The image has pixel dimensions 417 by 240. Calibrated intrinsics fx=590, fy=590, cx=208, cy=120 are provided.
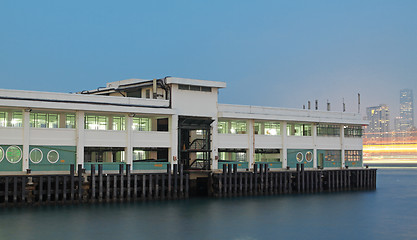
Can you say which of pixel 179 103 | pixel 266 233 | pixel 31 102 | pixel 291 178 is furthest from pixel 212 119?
pixel 266 233

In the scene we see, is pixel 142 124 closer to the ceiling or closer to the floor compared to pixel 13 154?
closer to the ceiling

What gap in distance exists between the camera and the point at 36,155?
188 ft

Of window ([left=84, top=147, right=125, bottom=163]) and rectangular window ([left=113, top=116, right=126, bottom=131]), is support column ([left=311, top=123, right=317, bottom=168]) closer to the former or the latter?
window ([left=84, top=147, right=125, bottom=163])

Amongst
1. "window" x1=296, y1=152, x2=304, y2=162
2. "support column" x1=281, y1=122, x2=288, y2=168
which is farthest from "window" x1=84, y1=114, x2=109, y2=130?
"window" x1=296, y1=152, x2=304, y2=162

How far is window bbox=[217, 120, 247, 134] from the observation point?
76.4 m

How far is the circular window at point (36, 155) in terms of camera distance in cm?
5714

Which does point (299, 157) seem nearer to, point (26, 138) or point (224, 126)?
point (224, 126)

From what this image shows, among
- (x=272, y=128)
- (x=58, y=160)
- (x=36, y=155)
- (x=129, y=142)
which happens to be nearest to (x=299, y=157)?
(x=272, y=128)

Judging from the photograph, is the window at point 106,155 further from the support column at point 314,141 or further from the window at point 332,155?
the window at point 332,155

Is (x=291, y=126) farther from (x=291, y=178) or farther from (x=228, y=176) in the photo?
(x=228, y=176)

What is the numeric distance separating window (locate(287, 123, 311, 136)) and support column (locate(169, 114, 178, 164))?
2083cm

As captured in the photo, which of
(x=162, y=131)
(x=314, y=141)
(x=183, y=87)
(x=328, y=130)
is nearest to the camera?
(x=183, y=87)

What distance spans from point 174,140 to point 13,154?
17.3 metres

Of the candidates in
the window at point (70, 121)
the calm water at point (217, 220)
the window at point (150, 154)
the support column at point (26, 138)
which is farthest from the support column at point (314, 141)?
the support column at point (26, 138)
